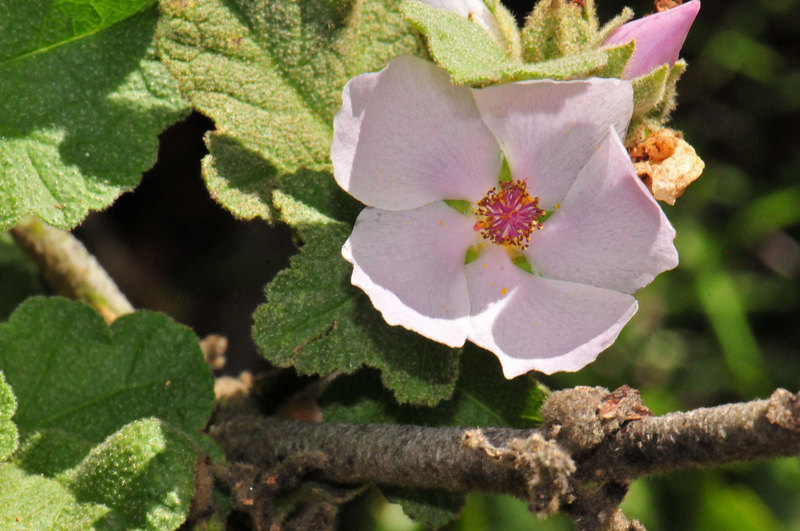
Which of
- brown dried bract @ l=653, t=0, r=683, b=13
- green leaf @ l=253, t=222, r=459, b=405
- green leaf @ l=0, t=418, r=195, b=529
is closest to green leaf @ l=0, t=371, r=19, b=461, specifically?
green leaf @ l=0, t=418, r=195, b=529

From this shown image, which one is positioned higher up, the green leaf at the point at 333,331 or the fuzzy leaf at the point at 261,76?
the fuzzy leaf at the point at 261,76

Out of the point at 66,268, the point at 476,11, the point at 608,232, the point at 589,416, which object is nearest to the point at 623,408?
the point at 589,416

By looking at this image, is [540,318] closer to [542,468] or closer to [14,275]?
[542,468]

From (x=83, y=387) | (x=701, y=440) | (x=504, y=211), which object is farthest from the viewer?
(x=83, y=387)

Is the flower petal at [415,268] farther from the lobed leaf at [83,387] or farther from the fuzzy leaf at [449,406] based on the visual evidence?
the lobed leaf at [83,387]

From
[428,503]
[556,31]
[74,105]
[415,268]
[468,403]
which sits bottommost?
[428,503]

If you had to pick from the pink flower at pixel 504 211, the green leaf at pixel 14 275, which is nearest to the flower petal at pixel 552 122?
the pink flower at pixel 504 211

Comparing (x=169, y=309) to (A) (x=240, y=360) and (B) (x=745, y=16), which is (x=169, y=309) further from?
(B) (x=745, y=16)
